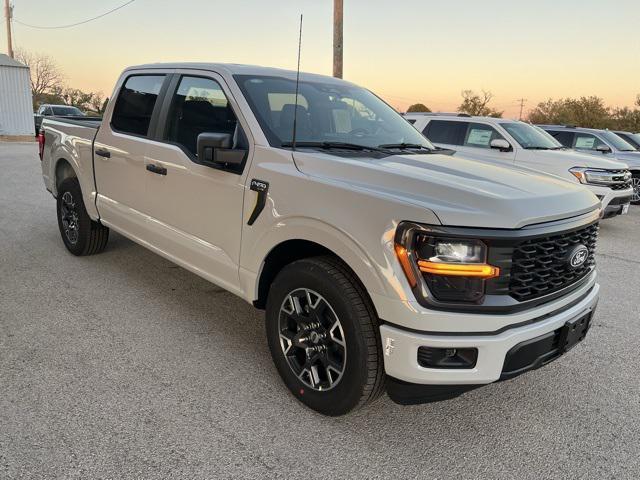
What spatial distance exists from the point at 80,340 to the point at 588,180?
318 inches

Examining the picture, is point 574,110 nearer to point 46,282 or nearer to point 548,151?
point 548,151

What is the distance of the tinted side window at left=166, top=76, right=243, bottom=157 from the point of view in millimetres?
3402

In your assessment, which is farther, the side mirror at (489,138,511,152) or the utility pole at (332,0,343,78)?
the utility pole at (332,0,343,78)

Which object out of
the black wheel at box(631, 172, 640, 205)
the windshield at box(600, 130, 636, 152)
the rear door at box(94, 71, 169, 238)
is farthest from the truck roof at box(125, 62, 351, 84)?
the windshield at box(600, 130, 636, 152)

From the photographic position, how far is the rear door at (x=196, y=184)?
3.21 metres

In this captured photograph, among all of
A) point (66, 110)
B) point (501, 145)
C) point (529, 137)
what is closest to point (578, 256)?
point (501, 145)

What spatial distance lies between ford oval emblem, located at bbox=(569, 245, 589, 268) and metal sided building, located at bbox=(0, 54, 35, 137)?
27.2 metres

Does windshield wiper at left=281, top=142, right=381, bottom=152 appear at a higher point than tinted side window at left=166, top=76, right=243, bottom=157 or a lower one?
lower

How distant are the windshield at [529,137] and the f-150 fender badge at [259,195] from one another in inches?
290

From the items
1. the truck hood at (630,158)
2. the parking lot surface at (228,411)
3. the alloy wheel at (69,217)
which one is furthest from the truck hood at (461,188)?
the truck hood at (630,158)

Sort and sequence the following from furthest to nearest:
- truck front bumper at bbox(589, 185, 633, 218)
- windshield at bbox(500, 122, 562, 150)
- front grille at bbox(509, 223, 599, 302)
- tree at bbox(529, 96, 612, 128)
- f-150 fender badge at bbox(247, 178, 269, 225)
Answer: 1. tree at bbox(529, 96, 612, 128)
2. windshield at bbox(500, 122, 562, 150)
3. truck front bumper at bbox(589, 185, 633, 218)
4. f-150 fender badge at bbox(247, 178, 269, 225)
5. front grille at bbox(509, 223, 599, 302)

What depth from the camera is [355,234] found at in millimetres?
2422

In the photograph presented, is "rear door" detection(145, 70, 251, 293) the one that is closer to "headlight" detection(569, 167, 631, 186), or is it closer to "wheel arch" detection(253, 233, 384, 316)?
"wheel arch" detection(253, 233, 384, 316)

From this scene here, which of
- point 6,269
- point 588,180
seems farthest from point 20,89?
point 588,180
